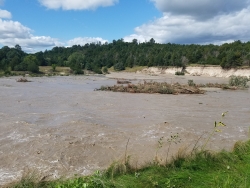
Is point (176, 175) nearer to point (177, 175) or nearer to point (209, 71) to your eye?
point (177, 175)

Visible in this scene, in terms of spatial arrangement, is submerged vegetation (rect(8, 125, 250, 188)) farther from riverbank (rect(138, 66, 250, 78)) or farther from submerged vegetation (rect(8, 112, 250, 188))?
riverbank (rect(138, 66, 250, 78))

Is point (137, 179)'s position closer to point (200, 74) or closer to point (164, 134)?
point (164, 134)

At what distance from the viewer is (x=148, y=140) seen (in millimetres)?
9852

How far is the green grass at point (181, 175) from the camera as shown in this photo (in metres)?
5.13

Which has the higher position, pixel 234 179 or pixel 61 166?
pixel 234 179

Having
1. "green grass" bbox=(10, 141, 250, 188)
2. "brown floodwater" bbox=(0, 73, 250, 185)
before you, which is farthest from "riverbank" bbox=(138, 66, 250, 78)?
"green grass" bbox=(10, 141, 250, 188)

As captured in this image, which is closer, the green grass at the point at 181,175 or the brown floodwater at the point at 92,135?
the green grass at the point at 181,175

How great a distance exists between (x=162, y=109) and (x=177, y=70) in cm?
8073

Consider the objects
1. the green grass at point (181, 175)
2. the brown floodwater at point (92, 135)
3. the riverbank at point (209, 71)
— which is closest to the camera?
the green grass at point (181, 175)

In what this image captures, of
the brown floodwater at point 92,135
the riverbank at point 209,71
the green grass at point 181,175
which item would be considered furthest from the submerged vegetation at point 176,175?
the riverbank at point 209,71

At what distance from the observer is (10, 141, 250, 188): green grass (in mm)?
5129

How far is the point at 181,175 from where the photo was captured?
553 centimetres

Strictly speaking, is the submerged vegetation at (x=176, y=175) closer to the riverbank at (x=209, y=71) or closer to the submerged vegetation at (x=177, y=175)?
the submerged vegetation at (x=177, y=175)

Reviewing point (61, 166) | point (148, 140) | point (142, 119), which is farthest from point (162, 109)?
point (61, 166)
